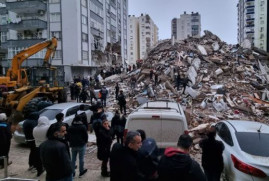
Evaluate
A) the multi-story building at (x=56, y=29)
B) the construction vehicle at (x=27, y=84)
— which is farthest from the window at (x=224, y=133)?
the multi-story building at (x=56, y=29)

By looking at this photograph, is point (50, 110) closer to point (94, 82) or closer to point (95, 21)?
point (94, 82)

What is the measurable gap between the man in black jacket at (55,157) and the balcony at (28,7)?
35.0m

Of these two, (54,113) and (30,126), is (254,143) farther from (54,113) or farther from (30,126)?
(54,113)

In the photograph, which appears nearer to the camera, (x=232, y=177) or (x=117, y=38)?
(x=232, y=177)

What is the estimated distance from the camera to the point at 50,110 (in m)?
10.3

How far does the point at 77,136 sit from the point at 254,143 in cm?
401

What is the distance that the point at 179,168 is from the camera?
2943 mm

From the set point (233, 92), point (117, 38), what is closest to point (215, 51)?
point (233, 92)

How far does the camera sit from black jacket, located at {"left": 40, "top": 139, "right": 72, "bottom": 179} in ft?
13.5

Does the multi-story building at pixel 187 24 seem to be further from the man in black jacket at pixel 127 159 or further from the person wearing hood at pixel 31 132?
the man in black jacket at pixel 127 159

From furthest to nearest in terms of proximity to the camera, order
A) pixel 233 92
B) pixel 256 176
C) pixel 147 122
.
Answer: pixel 233 92 → pixel 147 122 → pixel 256 176

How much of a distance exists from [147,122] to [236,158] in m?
1.94

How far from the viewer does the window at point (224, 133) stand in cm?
589

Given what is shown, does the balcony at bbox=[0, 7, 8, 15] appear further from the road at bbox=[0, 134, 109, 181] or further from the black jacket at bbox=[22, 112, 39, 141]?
Answer: the black jacket at bbox=[22, 112, 39, 141]
